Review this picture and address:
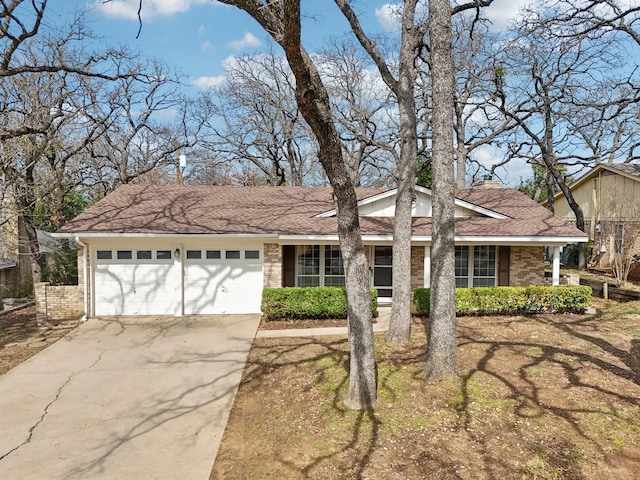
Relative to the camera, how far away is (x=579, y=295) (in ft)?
37.0

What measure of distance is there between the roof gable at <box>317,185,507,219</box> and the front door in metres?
1.26

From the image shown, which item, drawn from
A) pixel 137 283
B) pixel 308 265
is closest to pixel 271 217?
pixel 308 265

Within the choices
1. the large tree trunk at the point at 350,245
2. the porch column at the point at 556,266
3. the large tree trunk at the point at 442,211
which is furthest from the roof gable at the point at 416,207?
the large tree trunk at the point at 350,245

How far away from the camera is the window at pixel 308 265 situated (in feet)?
41.5

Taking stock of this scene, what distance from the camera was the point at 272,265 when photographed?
1184cm

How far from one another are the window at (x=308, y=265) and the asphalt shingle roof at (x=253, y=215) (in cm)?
90

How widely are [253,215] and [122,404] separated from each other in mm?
7742

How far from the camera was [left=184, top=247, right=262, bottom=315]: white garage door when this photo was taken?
11805 millimetres

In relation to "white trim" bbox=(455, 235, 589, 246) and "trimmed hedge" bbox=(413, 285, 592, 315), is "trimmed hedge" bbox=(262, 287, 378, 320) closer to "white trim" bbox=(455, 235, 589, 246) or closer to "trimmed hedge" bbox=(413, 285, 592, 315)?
"trimmed hedge" bbox=(413, 285, 592, 315)

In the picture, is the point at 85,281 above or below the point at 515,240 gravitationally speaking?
below

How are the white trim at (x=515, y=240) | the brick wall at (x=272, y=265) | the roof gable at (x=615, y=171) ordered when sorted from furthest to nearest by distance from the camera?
1. the roof gable at (x=615, y=171)
2. the brick wall at (x=272, y=265)
3. the white trim at (x=515, y=240)

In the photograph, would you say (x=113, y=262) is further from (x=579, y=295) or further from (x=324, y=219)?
(x=579, y=295)

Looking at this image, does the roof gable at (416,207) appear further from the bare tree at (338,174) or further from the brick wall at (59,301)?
the bare tree at (338,174)

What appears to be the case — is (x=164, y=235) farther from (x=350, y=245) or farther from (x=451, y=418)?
(x=451, y=418)
